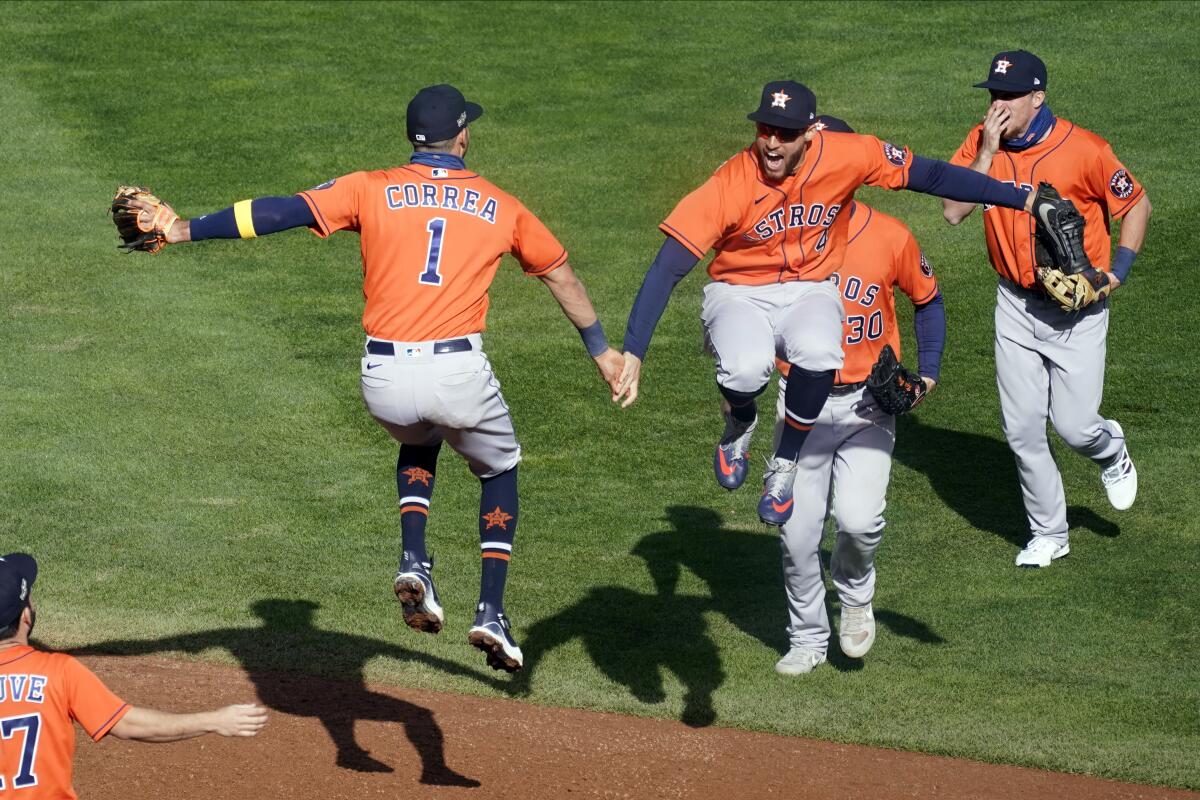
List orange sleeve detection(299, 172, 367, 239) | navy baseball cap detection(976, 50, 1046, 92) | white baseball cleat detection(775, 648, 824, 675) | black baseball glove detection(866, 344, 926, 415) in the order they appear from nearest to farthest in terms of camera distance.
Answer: orange sleeve detection(299, 172, 367, 239) → black baseball glove detection(866, 344, 926, 415) → white baseball cleat detection(775, 648, 824, 675) → navy baseball cap detection(976, 50, 1046, 92)

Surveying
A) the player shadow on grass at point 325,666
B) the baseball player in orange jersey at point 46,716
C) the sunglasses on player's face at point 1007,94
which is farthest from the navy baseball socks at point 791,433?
the baseball player in orange jersey at point 46,716

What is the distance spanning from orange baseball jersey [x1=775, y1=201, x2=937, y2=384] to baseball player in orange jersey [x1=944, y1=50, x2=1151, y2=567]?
134 cm

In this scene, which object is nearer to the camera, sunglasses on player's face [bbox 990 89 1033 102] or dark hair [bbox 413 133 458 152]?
dark hair [bbox 413 133 458 152]

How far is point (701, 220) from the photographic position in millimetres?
7867

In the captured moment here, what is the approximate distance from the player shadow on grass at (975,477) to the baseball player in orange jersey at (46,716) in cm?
681

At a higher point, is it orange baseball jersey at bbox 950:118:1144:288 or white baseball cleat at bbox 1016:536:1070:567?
orange baseball jersey at bbox 950:118:1144:288

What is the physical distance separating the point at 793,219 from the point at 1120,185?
306 cm

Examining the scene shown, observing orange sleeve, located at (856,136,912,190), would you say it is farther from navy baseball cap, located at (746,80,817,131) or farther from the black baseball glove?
the black baseball glove

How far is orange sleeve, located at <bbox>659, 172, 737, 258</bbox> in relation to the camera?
25.7 feet

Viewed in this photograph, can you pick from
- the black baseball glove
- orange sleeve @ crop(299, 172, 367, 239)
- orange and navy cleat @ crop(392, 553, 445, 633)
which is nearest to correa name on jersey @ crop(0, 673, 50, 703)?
orange and navy cleat @ crop(392, 553, 445, 633)

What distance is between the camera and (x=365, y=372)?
7477 mm

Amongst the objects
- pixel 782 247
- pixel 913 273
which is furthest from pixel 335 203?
pixel 913 273

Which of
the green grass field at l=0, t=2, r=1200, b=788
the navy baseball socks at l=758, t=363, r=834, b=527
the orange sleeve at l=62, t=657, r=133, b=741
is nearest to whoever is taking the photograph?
the orange sleeve at l=62, t=657, r=133, b=741

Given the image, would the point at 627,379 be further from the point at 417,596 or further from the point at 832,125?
the point at 832,125
